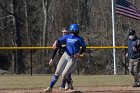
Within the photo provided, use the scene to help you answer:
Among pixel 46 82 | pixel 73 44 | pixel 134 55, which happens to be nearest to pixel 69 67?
pixel 73 44

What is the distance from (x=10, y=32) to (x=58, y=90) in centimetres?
4028

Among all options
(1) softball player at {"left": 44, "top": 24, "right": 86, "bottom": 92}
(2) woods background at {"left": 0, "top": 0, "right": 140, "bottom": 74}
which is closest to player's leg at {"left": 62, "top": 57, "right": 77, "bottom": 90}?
(1) softball player at {"left": 44, "top": 24, "right": 86, "bottom": 92}

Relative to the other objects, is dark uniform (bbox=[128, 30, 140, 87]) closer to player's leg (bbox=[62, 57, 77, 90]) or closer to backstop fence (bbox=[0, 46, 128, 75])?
player's leg (bbox=[62, 57, 77, 90])

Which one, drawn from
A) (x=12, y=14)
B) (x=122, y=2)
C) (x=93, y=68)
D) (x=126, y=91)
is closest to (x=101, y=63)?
(x=93, y=68)

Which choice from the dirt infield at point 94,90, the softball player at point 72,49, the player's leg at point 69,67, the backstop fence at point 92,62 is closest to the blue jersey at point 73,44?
the softball player at point 72,49

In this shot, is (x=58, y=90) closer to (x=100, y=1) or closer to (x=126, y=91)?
(x=126, y=91)

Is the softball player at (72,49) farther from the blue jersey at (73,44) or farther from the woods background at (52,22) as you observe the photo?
the woods background at (52,22)

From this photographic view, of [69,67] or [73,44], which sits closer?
[69,67]

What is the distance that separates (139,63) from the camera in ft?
51.7

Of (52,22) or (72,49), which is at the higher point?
(72,49)

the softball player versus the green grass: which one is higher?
the softball player

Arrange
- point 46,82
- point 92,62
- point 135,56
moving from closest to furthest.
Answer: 1. point 135,56
2. point 46,82
3. point 92,62

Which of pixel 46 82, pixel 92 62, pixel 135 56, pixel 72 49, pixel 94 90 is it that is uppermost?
pixel 72 49

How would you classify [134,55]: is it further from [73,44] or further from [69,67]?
[69,67]
